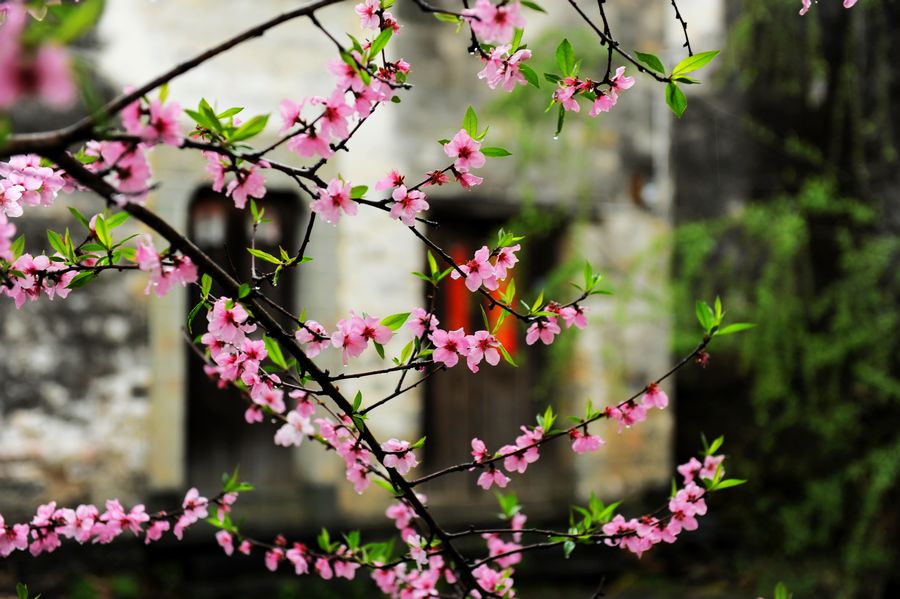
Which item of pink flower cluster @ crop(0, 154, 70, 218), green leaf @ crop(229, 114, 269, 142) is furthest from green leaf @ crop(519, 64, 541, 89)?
pink flower cluster @ crop(0, 154, 70, 218)

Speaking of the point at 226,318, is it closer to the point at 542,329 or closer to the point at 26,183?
the point at 26,183

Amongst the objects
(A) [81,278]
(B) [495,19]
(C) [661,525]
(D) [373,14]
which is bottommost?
(C) [661,525]

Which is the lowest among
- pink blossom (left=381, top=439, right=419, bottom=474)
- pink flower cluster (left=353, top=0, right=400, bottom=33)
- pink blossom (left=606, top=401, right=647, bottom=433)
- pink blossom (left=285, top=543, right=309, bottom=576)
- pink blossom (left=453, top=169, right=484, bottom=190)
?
pink blossom (left=285, top=543, right=309, bottom=576)

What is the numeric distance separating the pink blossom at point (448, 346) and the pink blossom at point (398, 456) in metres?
0.16

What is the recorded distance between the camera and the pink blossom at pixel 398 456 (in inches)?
59.0

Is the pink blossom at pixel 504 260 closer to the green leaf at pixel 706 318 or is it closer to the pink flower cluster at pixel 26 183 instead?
the green leaf at pixel 706 318

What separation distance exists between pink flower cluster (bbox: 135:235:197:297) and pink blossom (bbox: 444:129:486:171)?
1.52 feet

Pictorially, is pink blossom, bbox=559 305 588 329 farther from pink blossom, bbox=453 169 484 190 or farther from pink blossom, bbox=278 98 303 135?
pink blossom, bbox=278 98 303 135

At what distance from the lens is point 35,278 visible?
1438mm

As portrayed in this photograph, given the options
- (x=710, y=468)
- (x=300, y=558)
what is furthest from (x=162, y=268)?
(x=710, y=468)

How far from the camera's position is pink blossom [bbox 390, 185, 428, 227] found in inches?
55.2

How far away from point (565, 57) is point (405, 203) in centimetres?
34

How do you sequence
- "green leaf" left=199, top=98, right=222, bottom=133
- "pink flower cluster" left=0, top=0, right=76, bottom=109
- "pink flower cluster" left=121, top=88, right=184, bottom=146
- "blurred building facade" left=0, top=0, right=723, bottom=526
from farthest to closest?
"blurred building facade" left=0, top=0, right=723, bottom=526 → "green leaf" left=199, top=98, right=222, bottom=133 → "pink flower cluster" left=121, top=88, right=184, bottom=146 → "pink flower cluster" left=0, top=0, right=76, bottom=109

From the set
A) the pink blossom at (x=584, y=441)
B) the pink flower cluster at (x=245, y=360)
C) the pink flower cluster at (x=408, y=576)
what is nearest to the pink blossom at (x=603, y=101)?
the pink blossom at (x=584, y=441)
